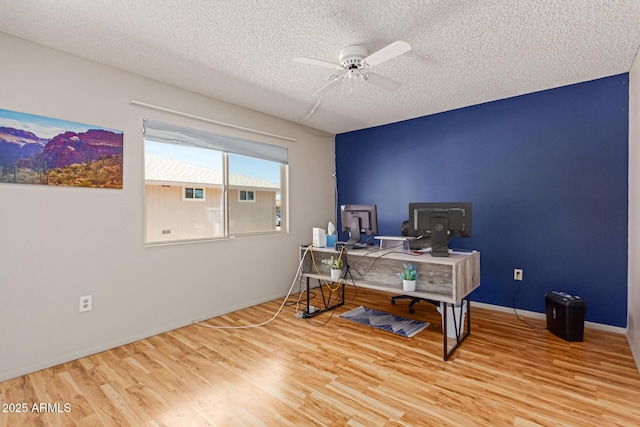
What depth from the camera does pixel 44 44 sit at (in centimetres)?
228

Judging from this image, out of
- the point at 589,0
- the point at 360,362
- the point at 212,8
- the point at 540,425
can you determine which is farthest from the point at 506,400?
the point at 212,8

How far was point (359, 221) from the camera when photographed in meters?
3.11

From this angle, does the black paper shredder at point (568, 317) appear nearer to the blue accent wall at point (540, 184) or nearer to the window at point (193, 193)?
the blue accent wall at point (540, 184)

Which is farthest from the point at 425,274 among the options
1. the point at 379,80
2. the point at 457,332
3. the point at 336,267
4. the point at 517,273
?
the point at 379,80

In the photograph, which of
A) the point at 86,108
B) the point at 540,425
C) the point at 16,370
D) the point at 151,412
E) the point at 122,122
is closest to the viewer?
the point at 540,425

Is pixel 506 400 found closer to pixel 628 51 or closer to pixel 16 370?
pixel 628 51

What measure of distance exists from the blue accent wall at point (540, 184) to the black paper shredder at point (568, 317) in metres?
0.47

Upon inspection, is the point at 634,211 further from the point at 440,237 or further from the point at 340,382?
the point at 340,382

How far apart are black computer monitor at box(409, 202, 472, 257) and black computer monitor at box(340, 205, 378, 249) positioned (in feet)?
1.61

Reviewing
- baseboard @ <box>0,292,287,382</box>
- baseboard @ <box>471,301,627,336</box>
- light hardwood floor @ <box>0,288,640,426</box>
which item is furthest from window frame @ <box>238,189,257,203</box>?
baseboard @ <box>471,301,627,336</box>

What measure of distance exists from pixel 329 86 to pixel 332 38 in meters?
0.90

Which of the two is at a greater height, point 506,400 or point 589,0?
point 589,0

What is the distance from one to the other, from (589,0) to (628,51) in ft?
3.41

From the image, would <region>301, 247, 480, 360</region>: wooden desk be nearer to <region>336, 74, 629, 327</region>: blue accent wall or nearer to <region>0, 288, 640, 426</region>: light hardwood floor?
<region>0, 288, 640, 426</region>: light hardwood floor
